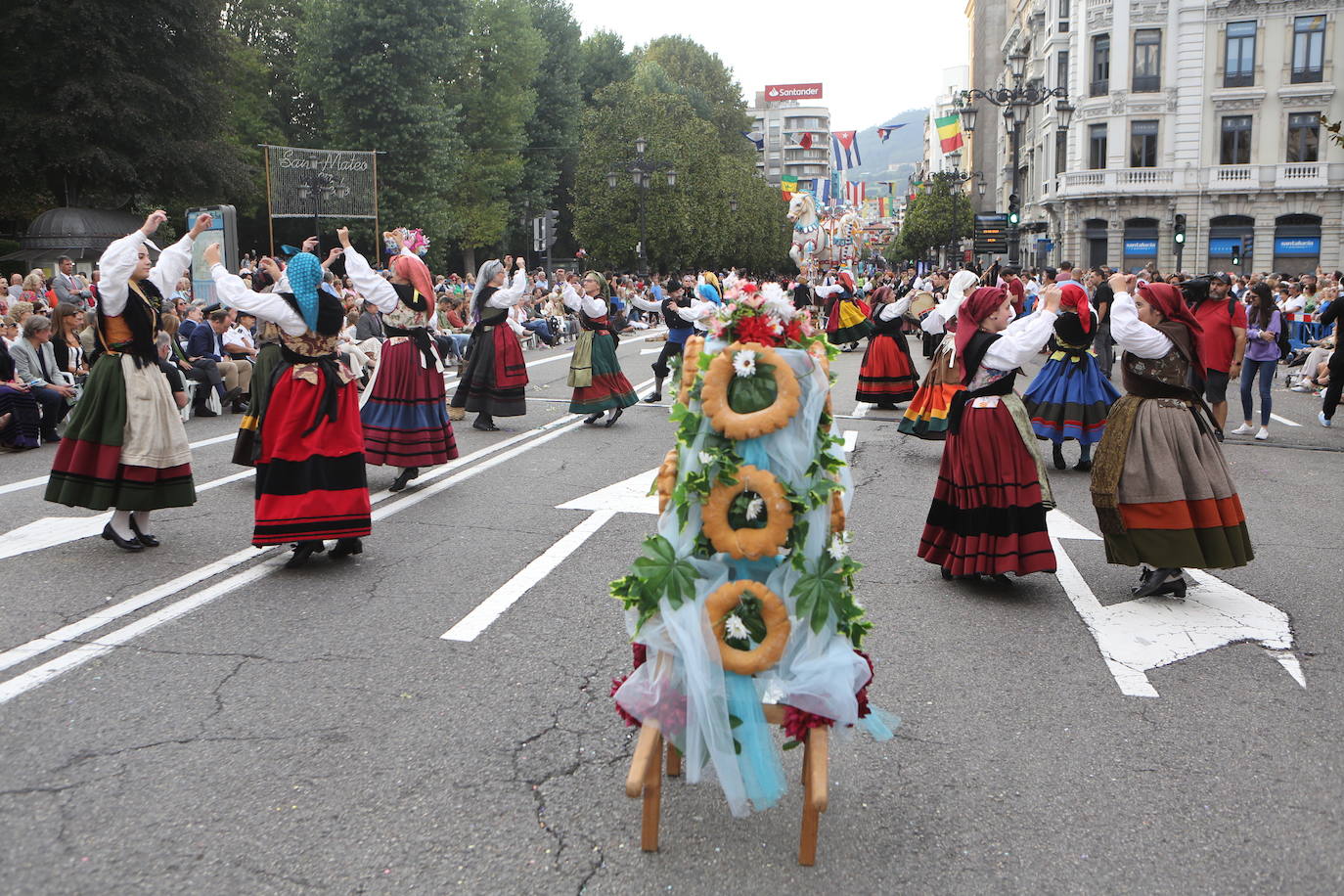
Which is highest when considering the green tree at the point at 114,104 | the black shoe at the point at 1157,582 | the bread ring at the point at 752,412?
the green tree at the point at 114,104

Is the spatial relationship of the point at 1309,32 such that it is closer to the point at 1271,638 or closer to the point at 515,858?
the point at 1271,638

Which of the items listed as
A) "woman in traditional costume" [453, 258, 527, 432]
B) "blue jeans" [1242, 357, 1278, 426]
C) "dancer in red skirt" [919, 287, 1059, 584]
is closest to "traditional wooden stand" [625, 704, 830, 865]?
"dancer in red skirt" [919, 287, 1059, 584]

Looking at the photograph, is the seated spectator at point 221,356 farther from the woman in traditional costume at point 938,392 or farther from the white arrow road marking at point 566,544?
the woman in traditional costume at point 938,392

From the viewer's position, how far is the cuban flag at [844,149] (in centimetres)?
11069

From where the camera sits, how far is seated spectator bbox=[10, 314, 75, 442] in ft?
40.9

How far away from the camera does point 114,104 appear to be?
3173cm

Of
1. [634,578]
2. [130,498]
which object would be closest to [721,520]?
[634,578]

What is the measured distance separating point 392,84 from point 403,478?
32.9 m

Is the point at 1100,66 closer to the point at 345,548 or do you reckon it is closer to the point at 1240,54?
the point at 1240,54

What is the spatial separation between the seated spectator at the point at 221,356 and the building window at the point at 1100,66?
150ft

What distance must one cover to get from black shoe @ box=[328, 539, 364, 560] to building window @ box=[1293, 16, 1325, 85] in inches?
2063

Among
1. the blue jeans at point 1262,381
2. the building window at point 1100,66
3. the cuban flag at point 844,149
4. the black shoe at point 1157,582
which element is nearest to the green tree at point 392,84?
the building window at point 1100,66

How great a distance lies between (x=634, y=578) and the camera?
383 cm

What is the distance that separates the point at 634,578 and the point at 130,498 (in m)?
4.92
